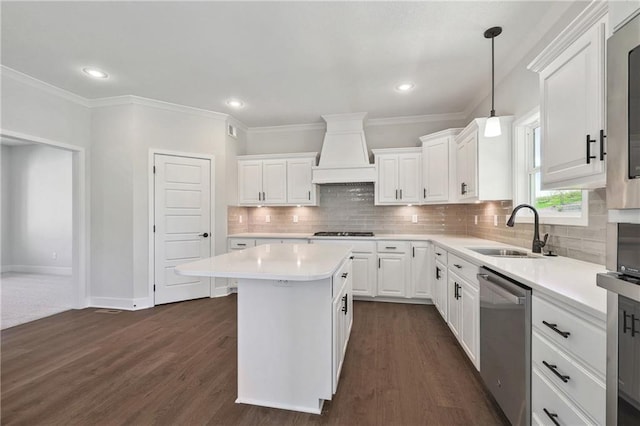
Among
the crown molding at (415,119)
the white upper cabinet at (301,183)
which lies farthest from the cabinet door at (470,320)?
the crown molding at (415,119)

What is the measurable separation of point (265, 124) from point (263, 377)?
4029 millimetres

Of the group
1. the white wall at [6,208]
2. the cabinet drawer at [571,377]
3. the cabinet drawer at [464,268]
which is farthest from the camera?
the white wall at [6,208]

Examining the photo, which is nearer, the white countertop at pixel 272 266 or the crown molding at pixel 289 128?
the white countertop at pixel 272 266

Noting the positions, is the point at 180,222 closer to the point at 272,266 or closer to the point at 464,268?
the point at 272,266

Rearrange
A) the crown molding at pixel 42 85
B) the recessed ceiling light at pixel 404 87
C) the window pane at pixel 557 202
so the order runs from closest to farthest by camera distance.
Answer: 1. the window pane at pixel 557 202
2. the crown molding at pixel 42 85
3. the recessed ceiling light at pixel 404 87

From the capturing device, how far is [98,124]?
12.3 feet

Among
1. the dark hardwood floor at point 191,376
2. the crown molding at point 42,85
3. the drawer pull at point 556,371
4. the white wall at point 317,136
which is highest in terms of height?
the crown molding at point 42,85

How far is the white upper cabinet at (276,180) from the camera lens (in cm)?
448

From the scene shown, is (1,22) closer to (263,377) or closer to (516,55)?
(263,377)

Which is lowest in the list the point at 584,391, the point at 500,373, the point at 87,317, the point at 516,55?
the point at 87,317

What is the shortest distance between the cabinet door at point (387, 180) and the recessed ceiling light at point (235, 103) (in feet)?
7.08

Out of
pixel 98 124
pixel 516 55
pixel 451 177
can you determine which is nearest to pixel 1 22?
pixel 98 124

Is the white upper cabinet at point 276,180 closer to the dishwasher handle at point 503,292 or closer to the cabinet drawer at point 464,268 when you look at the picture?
the cabinet drawer at point 464,268

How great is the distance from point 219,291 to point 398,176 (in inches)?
128
